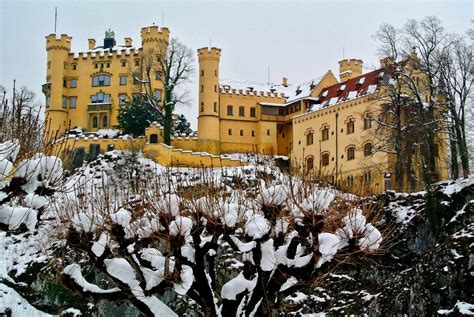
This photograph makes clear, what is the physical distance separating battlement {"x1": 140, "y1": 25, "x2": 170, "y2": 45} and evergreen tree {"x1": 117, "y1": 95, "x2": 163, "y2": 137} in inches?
269

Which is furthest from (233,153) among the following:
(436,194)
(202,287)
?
(202,287)

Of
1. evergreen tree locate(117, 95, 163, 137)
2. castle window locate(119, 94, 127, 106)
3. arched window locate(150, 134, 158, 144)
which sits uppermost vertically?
castle window locate(119, 94, 127, 106)

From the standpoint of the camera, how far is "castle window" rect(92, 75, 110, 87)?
6281 cm

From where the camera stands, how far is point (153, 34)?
199ft

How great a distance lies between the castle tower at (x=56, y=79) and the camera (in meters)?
61.6

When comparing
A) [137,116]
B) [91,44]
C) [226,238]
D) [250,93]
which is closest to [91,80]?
[91,44]

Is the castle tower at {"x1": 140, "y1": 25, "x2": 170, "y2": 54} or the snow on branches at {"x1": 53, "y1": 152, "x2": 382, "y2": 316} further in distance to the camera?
the castle tower at {"x1": 140, "y1": 25, "x2": 170, "y2": 54}

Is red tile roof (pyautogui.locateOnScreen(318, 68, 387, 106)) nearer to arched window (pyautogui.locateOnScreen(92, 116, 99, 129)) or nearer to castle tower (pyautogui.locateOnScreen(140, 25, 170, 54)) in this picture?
castle tower (pyautogui.locateOnScreen(140, 25, 170, 54))

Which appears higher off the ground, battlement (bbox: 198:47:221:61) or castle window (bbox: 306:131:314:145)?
battlement (bbox: 198:47:221:61)

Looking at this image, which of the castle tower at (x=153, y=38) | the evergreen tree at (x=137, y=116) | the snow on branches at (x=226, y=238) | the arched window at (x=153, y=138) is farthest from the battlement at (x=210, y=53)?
the snow on branches at (x=226, y=238)

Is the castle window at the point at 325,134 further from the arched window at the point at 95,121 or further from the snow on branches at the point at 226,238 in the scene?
the snow on branches at the point at 226,238

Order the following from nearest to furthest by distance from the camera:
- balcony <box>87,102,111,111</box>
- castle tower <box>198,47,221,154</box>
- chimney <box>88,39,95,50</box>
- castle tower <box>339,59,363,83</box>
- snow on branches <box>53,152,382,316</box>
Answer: snow on branches <box>53,152,382,316</box> < castle tower <box>198,47,221,154</box> < balcony <box>87,102,111,111</box> < castle tower <box>339,59,363,83</box> < chimney <box>88,39,95,50</box>

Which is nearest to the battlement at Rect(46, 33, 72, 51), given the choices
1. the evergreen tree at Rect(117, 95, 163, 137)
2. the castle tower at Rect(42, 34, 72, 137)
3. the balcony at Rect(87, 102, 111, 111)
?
the castle tower at Rect(42, 34, 72, 137)

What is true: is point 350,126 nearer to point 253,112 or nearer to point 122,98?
point 253,112
